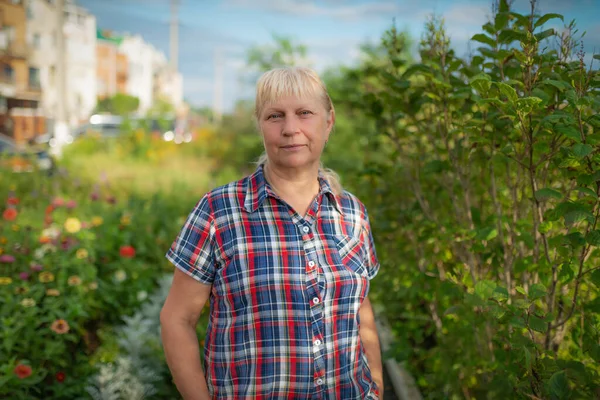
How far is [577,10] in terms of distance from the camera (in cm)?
187

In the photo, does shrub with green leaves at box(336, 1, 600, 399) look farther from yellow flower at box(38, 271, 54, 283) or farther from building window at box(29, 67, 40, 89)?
building window at box(29, 67, 40, 89)

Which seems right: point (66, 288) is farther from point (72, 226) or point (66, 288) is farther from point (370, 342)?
point (370, 342)

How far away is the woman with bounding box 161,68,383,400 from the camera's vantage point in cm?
155

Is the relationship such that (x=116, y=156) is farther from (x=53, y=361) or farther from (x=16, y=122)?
(x=16, y=122)

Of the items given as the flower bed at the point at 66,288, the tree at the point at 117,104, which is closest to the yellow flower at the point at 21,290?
the flower bed at the point at 66,288

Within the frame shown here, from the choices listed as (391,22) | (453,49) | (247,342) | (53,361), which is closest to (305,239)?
(247,342)

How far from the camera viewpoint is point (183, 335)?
1602mm

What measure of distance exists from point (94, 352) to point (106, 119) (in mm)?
19672

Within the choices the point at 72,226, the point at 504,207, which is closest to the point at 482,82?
the point at 504,207

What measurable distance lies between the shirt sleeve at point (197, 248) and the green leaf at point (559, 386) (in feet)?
3.11

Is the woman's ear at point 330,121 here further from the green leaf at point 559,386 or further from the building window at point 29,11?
the building window at point 29,11

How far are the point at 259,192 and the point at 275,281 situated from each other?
268mm

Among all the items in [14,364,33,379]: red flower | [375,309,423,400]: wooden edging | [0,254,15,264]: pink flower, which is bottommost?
[375,309,423,400]: wooden edging

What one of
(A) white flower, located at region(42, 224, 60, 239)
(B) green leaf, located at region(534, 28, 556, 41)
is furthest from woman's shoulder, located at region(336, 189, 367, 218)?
(A) white flower, located at region(42, 224, 60, 239)
